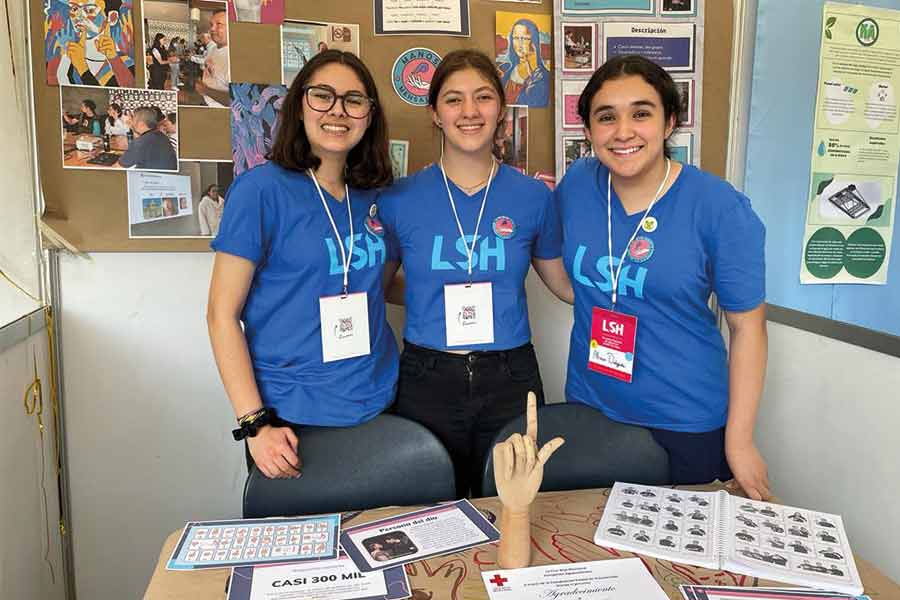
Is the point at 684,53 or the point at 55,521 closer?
the point at 55,521

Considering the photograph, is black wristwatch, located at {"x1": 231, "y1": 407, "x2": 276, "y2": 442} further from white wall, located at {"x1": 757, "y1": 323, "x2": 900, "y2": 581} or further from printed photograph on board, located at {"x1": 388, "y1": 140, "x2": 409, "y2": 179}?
white wall, located at {"x1": 757, "y1": 323, "x2": 900, "y2": 581}

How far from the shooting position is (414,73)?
2018 mm

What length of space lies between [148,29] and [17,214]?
627mm

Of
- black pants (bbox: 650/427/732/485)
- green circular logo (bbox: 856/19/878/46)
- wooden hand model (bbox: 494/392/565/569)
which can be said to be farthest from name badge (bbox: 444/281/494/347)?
green circular logo (bbox: 856/19/878/46)

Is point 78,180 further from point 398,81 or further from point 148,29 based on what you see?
point 398,81

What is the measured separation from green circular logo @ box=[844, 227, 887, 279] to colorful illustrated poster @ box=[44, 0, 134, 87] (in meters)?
2.26

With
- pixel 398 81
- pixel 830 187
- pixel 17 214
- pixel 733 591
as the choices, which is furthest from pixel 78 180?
pixel 830 187

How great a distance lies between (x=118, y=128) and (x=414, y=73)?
0.87 m

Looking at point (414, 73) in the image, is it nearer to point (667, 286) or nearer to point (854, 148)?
point (667, 286)

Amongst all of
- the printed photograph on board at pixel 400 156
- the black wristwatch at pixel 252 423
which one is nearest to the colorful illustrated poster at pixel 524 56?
the printed photograph on board at pixel 400 156

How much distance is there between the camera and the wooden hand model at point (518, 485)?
1.01 metres

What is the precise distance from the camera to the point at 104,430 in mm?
2008

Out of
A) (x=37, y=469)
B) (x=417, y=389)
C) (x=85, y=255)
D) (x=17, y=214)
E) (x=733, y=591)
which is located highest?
(x=17, y=214)

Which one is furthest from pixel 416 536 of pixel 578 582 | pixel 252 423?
pixel 252 423
